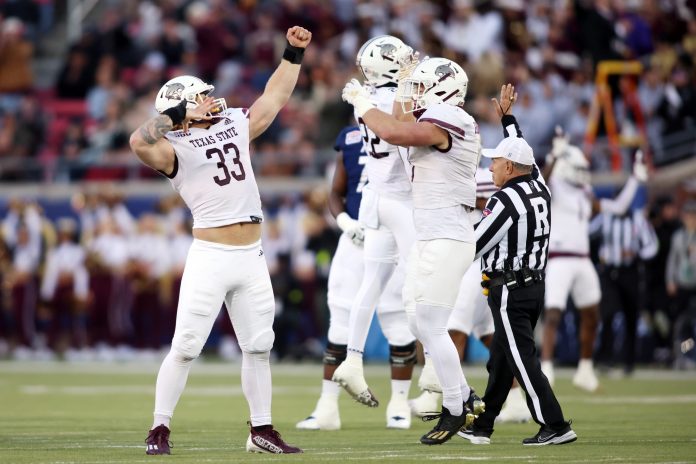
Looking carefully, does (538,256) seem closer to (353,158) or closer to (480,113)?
(353,158)

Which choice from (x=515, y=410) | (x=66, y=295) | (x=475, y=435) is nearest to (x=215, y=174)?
(x=475, y=435)

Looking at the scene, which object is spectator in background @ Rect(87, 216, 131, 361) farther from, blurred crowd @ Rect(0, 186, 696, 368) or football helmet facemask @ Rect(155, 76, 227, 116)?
football helmet facemask @ Rect(155, 76, 227, 116)

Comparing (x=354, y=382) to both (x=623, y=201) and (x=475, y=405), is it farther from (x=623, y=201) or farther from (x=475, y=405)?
(x=623, y=201)

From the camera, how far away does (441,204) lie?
28.6 ft

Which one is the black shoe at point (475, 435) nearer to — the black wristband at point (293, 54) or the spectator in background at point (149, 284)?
the black wristband at point (293, 54)

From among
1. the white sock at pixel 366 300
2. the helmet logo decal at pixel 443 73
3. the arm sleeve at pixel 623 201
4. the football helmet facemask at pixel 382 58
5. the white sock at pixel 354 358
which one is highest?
the football helmet facemask at pixel 382 58

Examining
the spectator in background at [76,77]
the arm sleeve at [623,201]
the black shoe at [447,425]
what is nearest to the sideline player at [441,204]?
the black shoe at [447,425]

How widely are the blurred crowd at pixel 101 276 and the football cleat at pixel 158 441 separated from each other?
12.0 m

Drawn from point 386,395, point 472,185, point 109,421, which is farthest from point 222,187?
point 386,395

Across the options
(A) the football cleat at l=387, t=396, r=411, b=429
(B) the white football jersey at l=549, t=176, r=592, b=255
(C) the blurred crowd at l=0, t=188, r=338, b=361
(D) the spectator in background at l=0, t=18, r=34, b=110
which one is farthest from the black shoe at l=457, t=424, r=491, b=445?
(D) the spectator in background at l=0, t=18, r=34, b=110

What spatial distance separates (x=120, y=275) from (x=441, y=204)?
13139 millimetres

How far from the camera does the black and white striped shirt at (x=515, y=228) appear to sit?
8.84 m

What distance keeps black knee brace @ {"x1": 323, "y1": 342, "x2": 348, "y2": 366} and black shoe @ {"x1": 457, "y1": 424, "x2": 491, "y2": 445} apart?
1862mm

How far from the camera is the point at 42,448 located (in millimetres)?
8812
